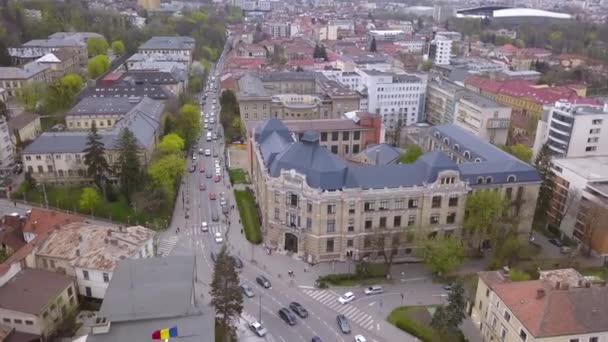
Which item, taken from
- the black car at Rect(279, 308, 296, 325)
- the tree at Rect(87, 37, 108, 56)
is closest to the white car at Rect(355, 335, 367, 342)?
the black car at Rect(279, 308, 296, 325)

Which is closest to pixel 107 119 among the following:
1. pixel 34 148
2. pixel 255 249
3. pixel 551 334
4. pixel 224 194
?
pixel 34 148

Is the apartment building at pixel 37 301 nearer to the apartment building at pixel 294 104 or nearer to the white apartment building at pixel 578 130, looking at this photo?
the apartment building at pixel 294 104

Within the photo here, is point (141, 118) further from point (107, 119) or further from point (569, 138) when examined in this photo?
point (569, 138)

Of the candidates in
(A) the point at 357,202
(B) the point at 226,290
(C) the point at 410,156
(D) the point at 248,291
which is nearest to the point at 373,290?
(A) the point at 357,202

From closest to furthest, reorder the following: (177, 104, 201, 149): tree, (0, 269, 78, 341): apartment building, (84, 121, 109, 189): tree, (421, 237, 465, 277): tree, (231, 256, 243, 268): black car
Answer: (0, 269, 78, 341): apartment building
(421, 237, 465, 277): tree
(231, 256, 243, 268): black car
(84, 121, 109, 189): tree
(177, 104, 201, 149): tree

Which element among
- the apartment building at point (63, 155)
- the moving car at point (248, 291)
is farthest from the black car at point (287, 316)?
the apartment building at point (63, 155)

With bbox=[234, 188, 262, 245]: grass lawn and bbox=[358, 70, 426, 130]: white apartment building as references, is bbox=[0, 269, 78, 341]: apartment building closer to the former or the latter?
bbox=[234, 188, 262, 245]: grass lawn
